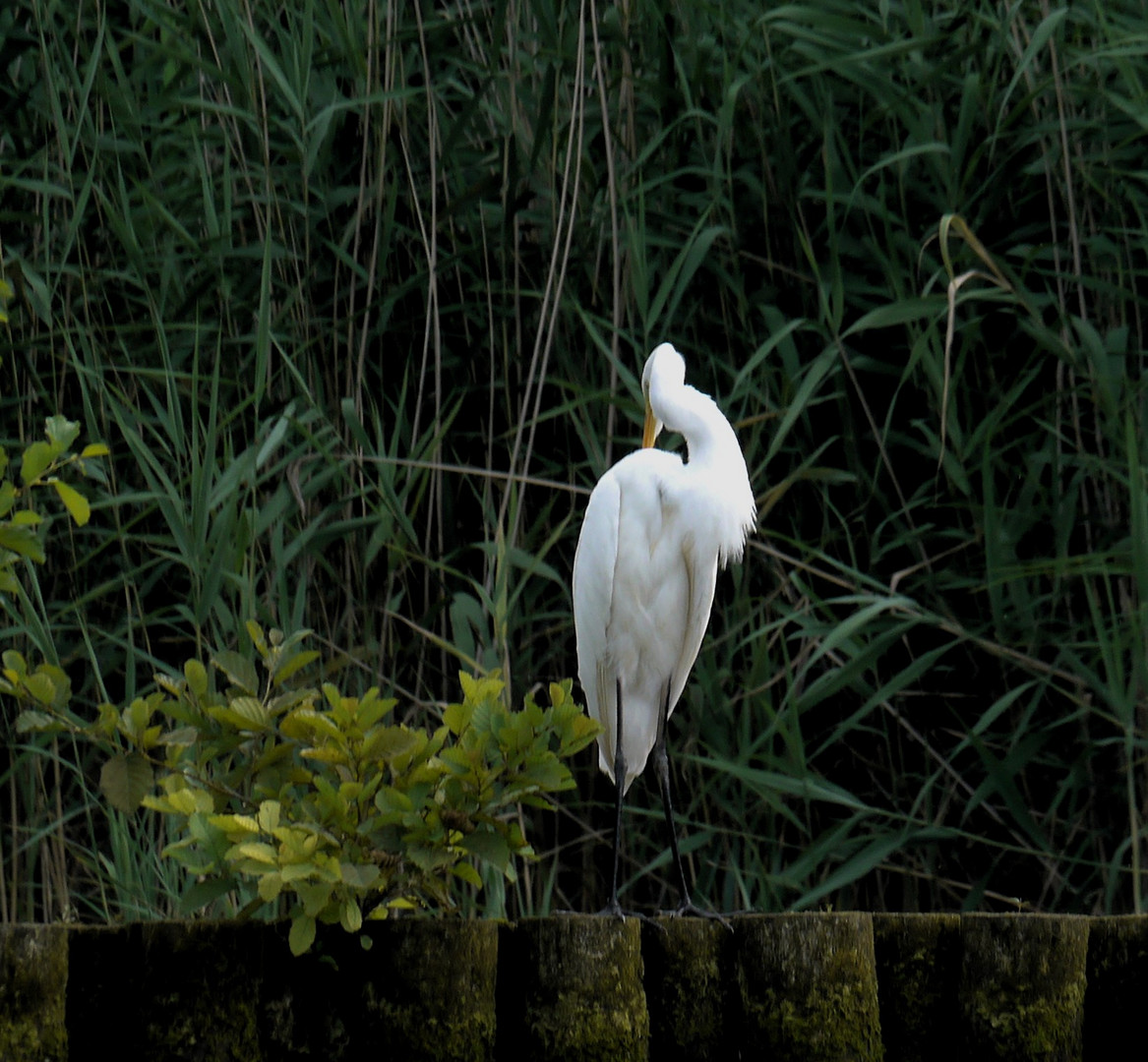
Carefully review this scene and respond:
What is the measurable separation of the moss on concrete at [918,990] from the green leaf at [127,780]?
759 millimetres

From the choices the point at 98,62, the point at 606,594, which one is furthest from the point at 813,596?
the point at 98,62

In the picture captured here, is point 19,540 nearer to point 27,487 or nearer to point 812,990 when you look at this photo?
point 27,487

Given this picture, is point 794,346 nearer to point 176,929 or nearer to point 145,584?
point 145,584

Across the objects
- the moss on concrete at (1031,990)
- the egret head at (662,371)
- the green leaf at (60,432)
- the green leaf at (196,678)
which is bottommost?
the moss on concrete at (1031,990)

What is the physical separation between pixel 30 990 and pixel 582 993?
1.63 ft

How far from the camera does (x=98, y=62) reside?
287 centimetres

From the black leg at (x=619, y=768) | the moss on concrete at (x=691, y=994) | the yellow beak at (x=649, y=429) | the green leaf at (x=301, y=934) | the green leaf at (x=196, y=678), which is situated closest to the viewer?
the green leaf at (x=301, y=934)

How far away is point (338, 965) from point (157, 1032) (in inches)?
6.8

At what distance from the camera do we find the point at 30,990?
4.64 ft

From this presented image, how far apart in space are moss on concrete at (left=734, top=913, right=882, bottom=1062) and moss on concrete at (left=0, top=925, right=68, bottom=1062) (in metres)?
0.63

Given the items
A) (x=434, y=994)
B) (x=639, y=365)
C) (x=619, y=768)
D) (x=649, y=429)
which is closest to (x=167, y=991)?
(x=434, y=994)

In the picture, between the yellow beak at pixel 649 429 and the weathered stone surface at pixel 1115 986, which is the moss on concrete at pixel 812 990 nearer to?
the weathered stone surface at pixel 1115 986

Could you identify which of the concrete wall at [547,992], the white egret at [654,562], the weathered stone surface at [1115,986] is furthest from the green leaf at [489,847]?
the white egret at [654,562]

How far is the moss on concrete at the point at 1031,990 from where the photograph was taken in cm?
146
